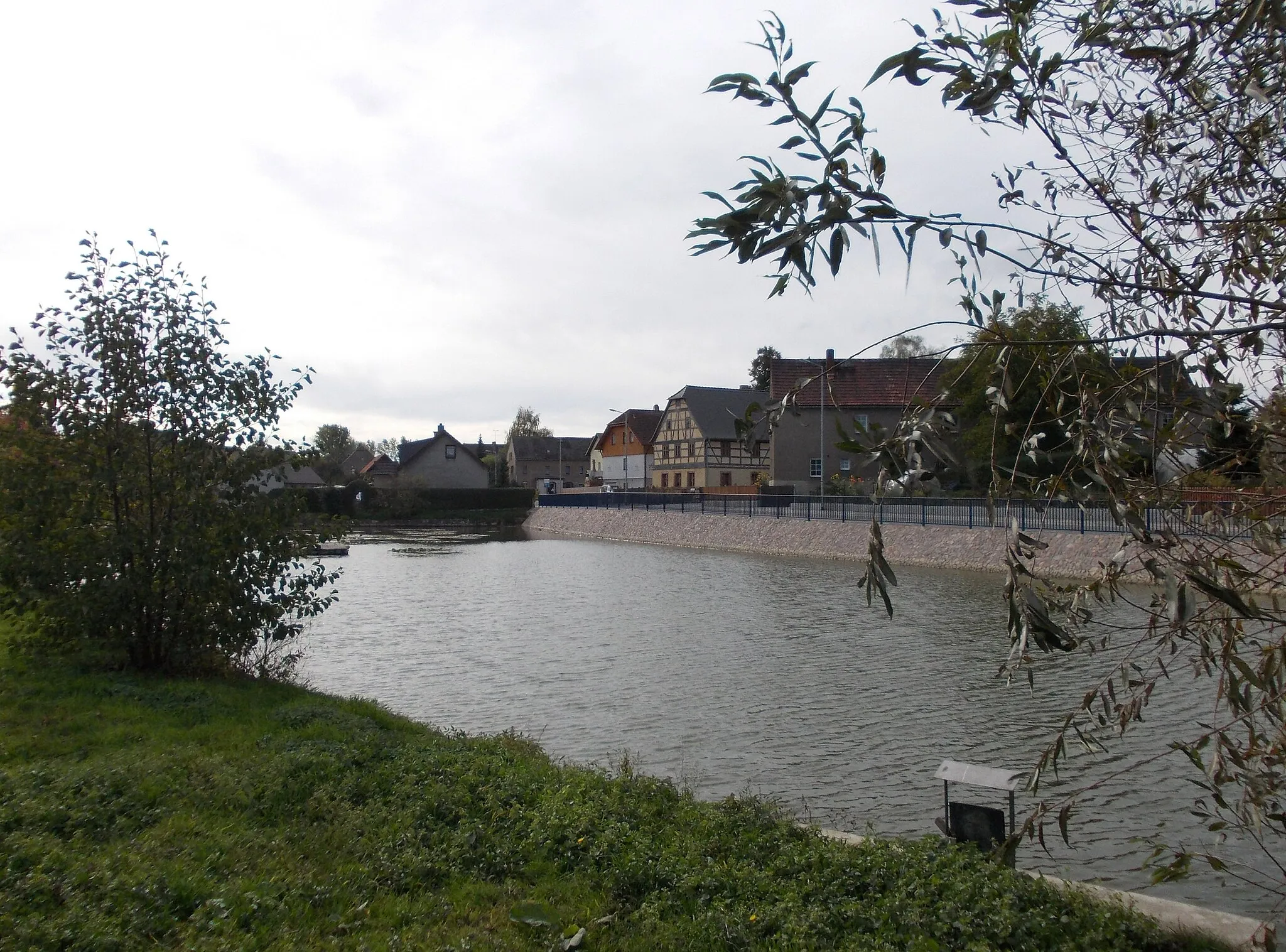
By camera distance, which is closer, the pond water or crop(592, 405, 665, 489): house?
the pond water

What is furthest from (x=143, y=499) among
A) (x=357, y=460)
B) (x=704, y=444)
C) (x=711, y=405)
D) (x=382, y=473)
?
(x=357, y=460)

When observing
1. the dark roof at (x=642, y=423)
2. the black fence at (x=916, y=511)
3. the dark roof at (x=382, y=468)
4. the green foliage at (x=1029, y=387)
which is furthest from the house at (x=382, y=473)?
the green foliage at (x=1029, y=387)

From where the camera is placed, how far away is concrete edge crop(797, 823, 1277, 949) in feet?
16.7

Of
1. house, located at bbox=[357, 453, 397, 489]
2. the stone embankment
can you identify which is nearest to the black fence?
the stone embankment

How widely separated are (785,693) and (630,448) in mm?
80776

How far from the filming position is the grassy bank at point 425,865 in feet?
16.1

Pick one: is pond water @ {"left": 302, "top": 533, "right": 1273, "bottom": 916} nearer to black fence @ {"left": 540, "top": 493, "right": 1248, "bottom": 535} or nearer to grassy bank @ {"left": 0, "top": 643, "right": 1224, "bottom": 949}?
black fence @ {"left": 540, "top": 493, "right": 1248, "bottom": 535}

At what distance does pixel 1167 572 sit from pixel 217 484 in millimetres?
10854

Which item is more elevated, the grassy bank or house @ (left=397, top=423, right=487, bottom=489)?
house @ (left=397, top=423, right=487, bottom=489)

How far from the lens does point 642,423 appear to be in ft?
314

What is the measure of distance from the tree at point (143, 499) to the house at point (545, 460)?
365 ft

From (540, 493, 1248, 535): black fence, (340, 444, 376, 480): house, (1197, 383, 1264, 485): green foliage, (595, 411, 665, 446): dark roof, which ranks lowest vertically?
(540, 493, 1248, 535): black fence

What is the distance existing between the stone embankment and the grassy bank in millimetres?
12167

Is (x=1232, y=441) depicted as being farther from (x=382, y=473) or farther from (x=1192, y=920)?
(x=382, y=473)
